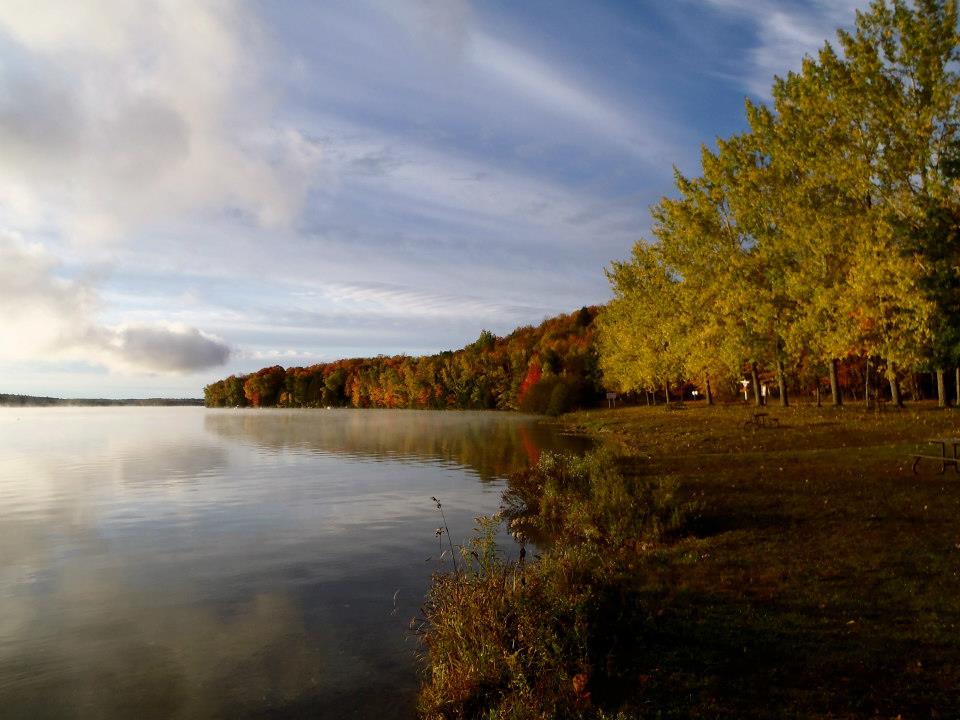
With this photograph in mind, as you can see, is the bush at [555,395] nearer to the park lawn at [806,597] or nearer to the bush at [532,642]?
the park lawn at [806,597]

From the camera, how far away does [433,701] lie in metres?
8.49

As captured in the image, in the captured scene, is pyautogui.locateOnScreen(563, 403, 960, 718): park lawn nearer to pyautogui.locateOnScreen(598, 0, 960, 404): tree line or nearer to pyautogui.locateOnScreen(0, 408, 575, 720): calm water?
pyautogui.locateOnScreen(0, 408, 575, 720): calm water

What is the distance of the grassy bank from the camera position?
7570 millimetres

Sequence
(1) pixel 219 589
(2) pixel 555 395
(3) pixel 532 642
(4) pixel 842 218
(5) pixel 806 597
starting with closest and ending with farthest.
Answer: (3) pixel 532 642, (5) pixel 806 597, (1) pixel 219 589, (4) pixel 842 218, (2) pixel 555 395

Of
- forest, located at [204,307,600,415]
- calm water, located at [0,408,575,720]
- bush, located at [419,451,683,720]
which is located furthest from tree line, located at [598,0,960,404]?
forest, located at [204,307,600,415]

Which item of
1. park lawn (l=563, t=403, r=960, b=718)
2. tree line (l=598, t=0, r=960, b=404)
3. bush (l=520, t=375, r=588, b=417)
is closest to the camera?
park lawn (l=563, t=403, r=960, b=718)

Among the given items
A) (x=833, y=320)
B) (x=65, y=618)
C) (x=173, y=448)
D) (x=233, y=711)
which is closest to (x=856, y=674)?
(x=233, y=711)

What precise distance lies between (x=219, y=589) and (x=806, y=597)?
11937 mm

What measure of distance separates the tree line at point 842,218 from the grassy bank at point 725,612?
12974 mm

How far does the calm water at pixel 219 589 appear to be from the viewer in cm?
960

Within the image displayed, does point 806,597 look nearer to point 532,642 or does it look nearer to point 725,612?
point 725,612

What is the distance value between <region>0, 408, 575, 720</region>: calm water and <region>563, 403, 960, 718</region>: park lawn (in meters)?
4.13

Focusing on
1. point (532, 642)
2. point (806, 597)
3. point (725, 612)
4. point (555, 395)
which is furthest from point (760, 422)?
point (555, 395)

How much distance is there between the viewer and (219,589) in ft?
47.5
